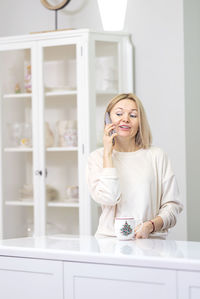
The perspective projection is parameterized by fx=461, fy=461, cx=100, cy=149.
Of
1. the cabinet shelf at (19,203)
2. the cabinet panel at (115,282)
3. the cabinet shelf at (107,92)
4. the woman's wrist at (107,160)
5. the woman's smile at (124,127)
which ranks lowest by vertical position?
the cabinet shelf at (19,203)

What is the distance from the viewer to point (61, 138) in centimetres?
345

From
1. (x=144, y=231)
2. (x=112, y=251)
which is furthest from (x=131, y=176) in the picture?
(x=112, y=251)

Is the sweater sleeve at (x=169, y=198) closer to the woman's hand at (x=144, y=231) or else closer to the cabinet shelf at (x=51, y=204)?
the woman's hand at (x=144, y=231)

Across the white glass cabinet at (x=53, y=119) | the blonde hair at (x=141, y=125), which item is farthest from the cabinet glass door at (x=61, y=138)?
the blonde hair at (x=141, y=125)

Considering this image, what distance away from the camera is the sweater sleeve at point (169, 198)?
1980 mm

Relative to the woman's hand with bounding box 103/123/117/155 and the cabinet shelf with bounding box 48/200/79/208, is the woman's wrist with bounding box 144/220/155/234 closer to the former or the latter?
the woman's hand with bounding box 103/123/117/155

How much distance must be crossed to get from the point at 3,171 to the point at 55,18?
127cm

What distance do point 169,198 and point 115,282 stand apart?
2.20ft

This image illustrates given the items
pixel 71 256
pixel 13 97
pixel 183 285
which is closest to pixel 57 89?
pixel 13 97

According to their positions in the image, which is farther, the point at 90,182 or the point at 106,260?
the point at 90,182

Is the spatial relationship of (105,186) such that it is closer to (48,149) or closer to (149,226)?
(149,226)

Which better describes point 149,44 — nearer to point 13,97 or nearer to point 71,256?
point 13,97

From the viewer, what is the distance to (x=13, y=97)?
3.60 m

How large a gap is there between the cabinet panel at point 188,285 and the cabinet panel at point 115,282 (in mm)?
21
